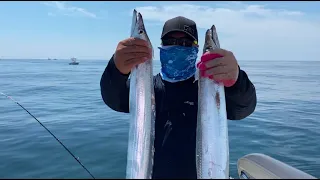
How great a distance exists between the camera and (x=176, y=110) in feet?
10.1

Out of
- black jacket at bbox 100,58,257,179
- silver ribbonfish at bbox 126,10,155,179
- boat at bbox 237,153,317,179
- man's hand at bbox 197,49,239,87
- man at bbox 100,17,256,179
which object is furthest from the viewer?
black jacket at bbox 100,58,257,179

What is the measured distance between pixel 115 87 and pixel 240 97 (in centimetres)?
122

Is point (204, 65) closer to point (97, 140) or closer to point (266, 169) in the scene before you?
point (266, 169)

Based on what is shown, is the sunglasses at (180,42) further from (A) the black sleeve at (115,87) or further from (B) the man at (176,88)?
(A) the black sleeve at (115,87)

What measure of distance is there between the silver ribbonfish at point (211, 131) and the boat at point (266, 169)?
1.22 ft

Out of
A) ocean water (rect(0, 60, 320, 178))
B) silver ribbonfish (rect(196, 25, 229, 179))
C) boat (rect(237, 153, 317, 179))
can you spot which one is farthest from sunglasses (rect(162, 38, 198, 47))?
ocean water (rect(0, 60, 320, 178))

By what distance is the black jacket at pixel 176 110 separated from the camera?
2881 millimetres

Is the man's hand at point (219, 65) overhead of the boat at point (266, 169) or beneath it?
overhead

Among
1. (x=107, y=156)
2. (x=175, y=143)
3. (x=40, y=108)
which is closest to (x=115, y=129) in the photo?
(x=107, y=156)

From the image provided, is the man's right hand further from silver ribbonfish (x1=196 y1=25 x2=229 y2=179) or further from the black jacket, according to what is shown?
silver ribbonfish (x1=196 y1=25 x2=229 y2=179)

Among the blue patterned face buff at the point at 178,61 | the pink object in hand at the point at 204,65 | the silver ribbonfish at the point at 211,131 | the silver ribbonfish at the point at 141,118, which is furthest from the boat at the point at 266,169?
the blue patterned face buff at the point at 178,61

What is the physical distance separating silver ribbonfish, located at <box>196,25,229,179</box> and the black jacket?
327mm

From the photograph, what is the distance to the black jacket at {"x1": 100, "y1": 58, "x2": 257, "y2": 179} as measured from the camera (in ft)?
9.45

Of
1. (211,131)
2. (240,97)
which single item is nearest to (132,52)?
(211,131)
